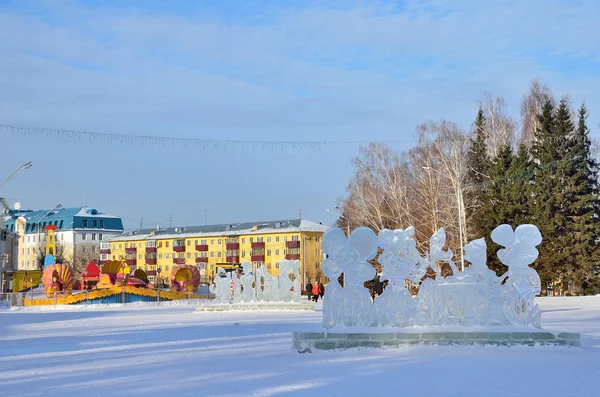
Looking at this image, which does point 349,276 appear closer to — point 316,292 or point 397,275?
point 397,275

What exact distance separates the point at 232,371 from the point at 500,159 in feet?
138

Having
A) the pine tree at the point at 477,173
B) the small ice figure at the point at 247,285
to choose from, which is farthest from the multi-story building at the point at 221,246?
the small ice figure at the point at 247,285

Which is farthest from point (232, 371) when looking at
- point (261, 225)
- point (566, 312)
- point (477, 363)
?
point (261, 225)

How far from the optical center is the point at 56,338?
2061cm

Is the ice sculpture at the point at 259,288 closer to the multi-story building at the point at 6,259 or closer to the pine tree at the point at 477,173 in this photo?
the pine tree at the point at 477,173

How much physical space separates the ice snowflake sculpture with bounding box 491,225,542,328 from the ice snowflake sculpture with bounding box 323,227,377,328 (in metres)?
2.54

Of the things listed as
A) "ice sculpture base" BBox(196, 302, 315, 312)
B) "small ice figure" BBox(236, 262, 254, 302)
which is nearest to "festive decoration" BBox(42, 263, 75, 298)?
"small ice figure" BBox(236, 262, 254, 302)

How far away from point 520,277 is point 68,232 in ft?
421

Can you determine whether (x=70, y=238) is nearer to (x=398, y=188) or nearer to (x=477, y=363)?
(x=398, y=188)

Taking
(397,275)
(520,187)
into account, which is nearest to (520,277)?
(397,275)

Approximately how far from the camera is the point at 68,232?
138 m

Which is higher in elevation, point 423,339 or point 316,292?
point 316,292

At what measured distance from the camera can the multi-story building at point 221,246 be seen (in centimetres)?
11494

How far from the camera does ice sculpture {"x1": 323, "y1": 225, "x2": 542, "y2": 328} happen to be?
16.6 metres
